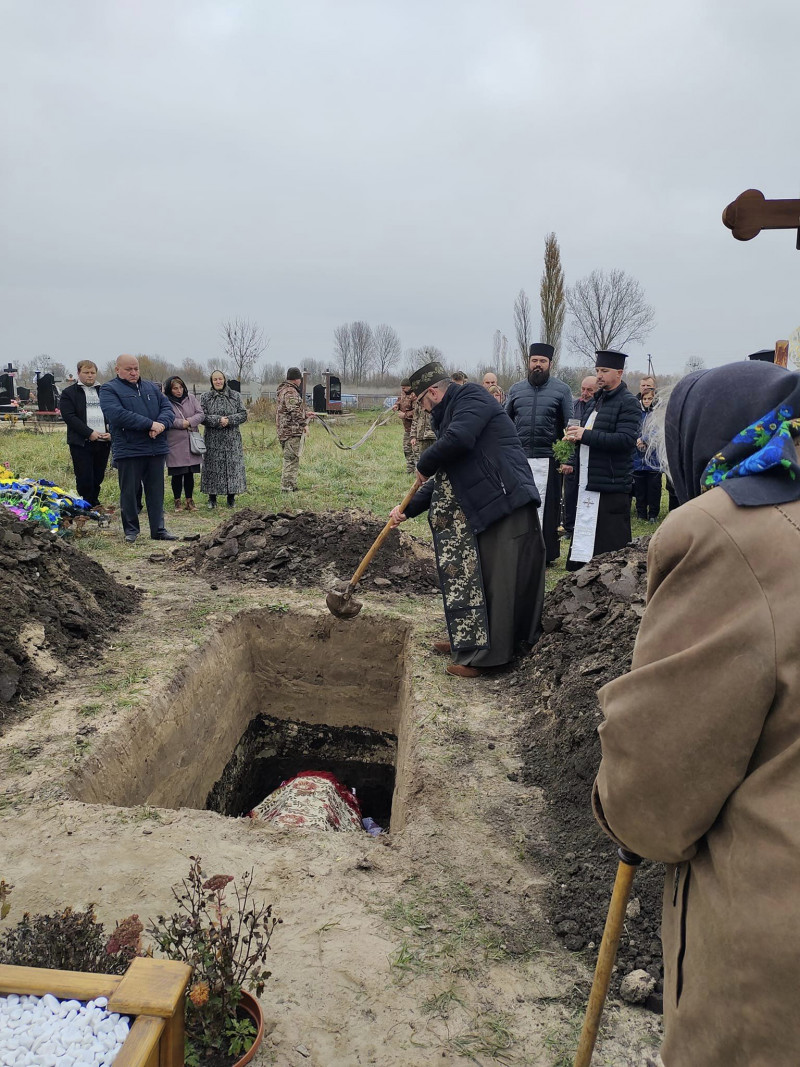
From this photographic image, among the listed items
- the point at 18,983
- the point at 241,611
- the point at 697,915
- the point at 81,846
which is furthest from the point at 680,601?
the point at 241,611

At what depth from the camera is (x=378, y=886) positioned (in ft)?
8.95

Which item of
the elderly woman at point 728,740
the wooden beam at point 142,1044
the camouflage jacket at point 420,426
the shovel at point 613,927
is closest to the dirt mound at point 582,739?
the shovel at point 613,927

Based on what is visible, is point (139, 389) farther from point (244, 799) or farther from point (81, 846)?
point (81, 846)

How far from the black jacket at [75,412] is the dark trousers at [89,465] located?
8.5 inches

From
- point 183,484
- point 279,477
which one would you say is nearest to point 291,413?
point 183,484

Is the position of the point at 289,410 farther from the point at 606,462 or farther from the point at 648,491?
the point at 606,462

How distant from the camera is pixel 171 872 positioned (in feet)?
9.09

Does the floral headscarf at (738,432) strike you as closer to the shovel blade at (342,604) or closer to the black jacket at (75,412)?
the shovel blade at (342,604)

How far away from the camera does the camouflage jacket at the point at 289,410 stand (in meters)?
10.9

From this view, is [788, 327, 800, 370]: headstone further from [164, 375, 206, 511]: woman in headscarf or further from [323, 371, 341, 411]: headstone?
[323, 371, 341, 411]: headstone

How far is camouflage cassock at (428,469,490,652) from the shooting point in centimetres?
475

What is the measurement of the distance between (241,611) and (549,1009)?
433cm

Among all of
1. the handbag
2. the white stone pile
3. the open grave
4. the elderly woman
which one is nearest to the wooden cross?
the elderly woman

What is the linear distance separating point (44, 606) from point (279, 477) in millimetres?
8892
